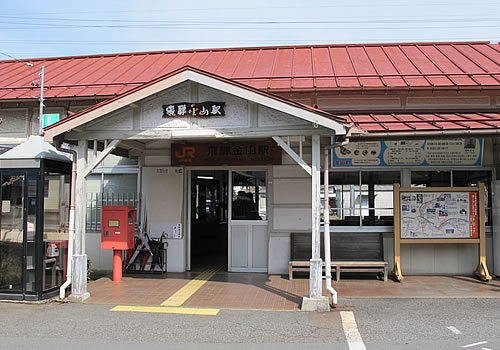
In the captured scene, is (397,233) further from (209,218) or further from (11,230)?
(11,230)

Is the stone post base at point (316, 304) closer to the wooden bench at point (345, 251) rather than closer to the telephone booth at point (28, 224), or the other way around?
the wooden bench at point (345, 251)

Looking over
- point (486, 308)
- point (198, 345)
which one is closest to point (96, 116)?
point (198, 345)

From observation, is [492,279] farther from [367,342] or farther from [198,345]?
[198,345]

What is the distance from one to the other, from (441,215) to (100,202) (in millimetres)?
7603

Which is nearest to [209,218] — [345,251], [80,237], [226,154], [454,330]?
[226,154]

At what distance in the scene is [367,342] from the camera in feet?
16.2

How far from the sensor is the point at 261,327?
555cm

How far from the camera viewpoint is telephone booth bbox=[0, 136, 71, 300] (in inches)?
271

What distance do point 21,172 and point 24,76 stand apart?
552 cm

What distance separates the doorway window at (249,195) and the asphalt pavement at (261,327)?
3.18 m

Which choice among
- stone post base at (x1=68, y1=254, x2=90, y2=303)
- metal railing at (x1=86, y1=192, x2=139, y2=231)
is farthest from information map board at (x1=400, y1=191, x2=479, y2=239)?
stone post base at (x1=68, y1=254, x2=90, y2=303)

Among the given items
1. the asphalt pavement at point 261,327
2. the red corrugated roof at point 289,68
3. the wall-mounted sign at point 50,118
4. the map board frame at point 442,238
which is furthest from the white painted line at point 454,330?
the wall-mounted sign at point 50,118

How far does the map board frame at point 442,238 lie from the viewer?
26.9ft

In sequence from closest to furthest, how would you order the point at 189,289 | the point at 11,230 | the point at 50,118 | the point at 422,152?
the point at 11,230 < the point at 189,289 < the point at 422,152 < the point at 50,118
